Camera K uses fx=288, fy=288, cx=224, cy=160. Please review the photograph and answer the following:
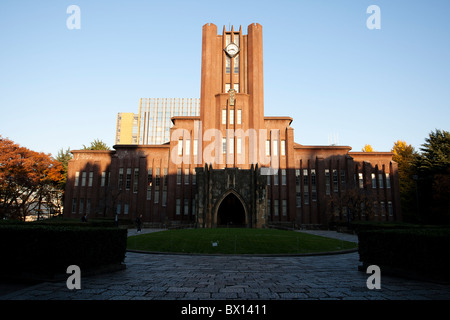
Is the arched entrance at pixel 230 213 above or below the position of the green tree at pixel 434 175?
below

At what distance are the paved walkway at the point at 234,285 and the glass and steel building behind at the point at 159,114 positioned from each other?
10108 cm

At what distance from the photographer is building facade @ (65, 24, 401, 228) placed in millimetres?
44156

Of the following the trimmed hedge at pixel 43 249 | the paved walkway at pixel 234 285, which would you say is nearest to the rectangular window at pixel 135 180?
the paved walkway at pixel 234 285

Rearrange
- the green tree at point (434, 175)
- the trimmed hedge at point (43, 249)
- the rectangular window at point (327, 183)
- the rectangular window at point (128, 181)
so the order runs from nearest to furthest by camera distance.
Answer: the trimmed hedge at point (43, 249), the green tree at point (434, 175), the rectangular window at point (327, 183), the rectangular window at point (128, 181)

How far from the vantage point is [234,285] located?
7.40 metres

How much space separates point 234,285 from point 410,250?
17.7 feet

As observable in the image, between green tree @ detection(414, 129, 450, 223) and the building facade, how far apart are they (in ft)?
17.6

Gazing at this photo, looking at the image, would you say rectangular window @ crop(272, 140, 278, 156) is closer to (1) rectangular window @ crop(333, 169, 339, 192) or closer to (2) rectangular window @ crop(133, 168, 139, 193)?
(1) rectangular window @ crop(333, 169, 339, 192)

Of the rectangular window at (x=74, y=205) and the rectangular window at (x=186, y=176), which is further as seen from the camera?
the rectangular window at (x=74, y=205)

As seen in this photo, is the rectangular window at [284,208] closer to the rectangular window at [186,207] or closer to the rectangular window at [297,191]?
the rectangular window at [297,191]

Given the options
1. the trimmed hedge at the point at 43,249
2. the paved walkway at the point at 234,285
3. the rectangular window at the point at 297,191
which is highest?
the rectangular window at the point at 297,191

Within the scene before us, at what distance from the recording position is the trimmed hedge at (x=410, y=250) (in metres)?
7.71

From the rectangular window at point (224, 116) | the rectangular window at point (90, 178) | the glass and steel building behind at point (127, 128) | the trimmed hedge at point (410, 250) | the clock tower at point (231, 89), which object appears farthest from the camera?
the glass and steel building behind at point (127, 128)
